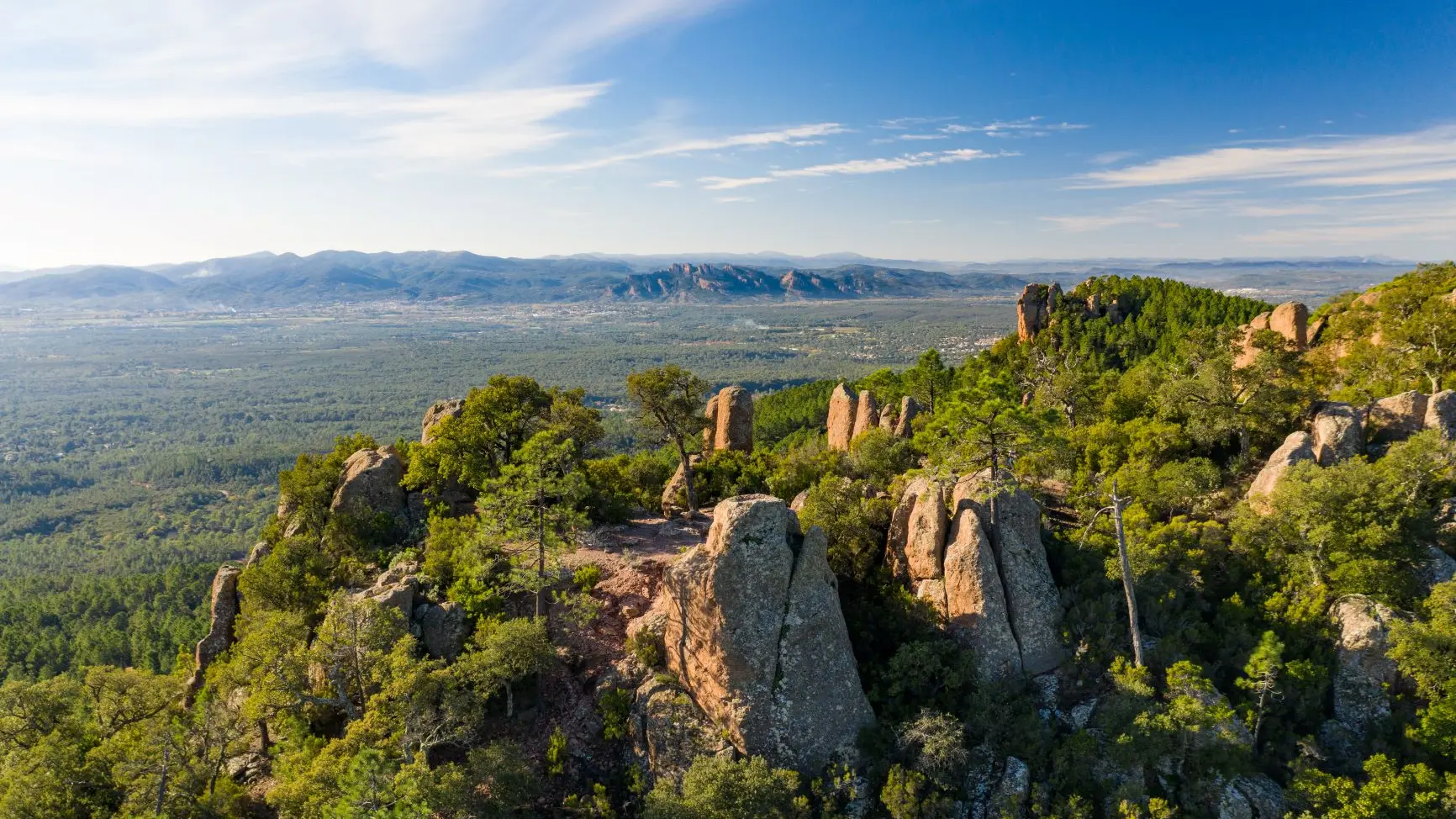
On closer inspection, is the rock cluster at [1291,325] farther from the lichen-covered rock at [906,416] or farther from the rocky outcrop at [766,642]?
the rocky outcrop at [766,642]

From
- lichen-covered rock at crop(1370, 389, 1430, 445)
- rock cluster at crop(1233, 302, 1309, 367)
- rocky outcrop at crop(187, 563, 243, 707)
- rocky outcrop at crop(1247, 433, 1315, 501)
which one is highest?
rock cluster at crop(1233, 302, 1309, 367)

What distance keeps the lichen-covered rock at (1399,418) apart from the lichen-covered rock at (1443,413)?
272mm

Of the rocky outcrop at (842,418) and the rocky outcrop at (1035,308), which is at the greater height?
the rocky outcrop at (1035,308)

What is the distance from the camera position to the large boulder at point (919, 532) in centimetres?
2252

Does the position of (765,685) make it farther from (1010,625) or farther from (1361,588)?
(1361,588)

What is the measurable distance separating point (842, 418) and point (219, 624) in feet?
122

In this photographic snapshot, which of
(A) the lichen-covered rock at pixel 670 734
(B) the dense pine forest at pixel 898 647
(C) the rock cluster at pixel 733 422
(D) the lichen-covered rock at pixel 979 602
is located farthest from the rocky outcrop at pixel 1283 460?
(C) the rock cluster at pixel 733 422

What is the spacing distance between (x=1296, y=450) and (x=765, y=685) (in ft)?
73.6

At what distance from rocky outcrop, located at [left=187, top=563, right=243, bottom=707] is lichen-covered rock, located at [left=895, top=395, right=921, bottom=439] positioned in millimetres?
34957

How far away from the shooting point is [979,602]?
69.4ft

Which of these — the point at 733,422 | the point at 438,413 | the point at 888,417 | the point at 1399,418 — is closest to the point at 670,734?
the point at 733,422

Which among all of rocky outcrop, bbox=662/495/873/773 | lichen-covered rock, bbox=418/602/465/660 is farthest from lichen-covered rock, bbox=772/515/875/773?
lichen-covered rock, bbox=418/602/465/660

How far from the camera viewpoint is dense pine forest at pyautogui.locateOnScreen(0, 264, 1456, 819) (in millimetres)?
18234

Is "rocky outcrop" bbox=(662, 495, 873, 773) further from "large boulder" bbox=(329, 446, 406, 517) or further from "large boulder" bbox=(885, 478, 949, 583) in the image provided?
"large boulder" bbox=(329, 446, 406, 517)
